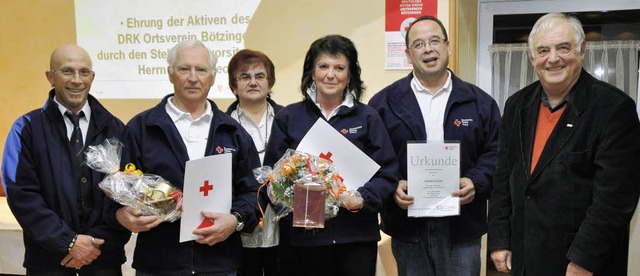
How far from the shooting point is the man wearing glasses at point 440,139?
237 cm

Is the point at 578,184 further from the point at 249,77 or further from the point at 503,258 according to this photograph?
the point at 249,77

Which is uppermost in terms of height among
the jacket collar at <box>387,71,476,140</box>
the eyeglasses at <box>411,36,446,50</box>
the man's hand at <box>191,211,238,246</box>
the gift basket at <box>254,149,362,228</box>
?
the eyeglasses at <box>411,36,446,50</box>

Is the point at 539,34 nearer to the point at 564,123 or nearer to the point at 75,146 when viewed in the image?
the point at 564,123

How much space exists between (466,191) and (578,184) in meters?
0.51

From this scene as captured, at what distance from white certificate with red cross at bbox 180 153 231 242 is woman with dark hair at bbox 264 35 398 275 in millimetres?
252

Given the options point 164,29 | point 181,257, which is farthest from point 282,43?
point 181,257

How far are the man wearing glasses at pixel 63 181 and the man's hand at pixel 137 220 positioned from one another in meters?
0.32

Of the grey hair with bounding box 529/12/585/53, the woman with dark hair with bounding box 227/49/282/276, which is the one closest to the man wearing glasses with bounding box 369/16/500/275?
the grey hair with bounding box 529/12/585/53

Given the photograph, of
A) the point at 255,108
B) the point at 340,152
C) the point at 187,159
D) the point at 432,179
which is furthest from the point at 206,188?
the point at 432,179

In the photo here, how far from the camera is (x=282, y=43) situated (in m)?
4.00

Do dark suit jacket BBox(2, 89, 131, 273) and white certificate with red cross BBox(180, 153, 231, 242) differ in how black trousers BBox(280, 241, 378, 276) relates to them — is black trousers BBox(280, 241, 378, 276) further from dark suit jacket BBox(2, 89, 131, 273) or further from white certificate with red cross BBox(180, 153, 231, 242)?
dark suit jacket BBox(2, 89, 131, 273)

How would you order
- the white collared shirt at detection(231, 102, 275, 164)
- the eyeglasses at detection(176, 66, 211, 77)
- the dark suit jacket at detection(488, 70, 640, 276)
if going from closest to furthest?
the dark suit jacket at detection(488, 70, 640, 276) < the eyeglasses at detection(176, 66, 211, 77) < the white collared shirt at detection(231, 102, 275, 164)

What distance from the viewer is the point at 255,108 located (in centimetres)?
279

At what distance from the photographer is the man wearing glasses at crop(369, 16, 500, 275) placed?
2.37m
